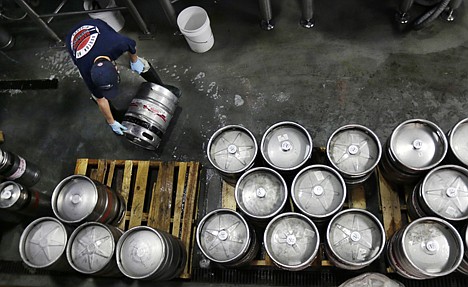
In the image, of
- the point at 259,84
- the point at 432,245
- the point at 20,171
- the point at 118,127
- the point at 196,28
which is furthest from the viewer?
the point at 196,28

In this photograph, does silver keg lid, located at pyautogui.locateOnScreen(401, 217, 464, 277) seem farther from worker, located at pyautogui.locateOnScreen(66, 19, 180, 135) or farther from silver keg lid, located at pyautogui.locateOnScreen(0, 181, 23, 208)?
silver keg lid, located at pyautogui.locateOnScreen(0, 181, 23, 208)

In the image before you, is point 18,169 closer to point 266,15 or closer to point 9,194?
point 9,194

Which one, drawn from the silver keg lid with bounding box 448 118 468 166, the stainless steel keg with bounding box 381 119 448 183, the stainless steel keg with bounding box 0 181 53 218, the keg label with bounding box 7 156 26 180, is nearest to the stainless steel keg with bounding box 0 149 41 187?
the keg label with bounding box 7 156 26 180

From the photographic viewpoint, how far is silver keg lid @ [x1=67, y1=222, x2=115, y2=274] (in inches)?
136

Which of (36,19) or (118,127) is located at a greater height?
(36,19)

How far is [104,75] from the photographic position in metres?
3.61

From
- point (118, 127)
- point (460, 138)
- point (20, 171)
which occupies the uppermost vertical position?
point (460, 138)

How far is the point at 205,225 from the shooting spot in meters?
3.39

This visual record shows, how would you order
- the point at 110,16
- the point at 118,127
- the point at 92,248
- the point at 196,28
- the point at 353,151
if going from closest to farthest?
the point at 353,151, the point at 92,248, the point at 118,127, the point at 196,28, the point at 110,16

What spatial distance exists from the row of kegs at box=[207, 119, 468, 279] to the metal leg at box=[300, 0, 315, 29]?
5.73ft

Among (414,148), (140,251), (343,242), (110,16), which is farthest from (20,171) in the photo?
(414,148)

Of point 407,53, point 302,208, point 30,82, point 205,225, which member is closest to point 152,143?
point 205,225

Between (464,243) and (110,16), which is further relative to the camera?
(110,16)

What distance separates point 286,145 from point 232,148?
460mm
